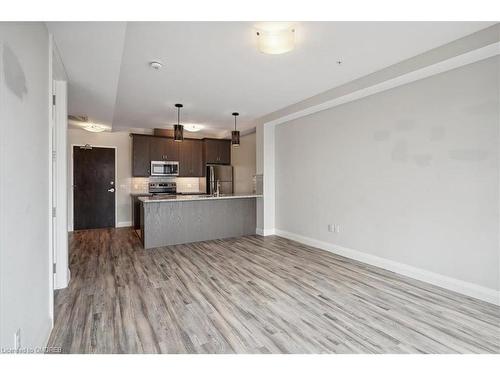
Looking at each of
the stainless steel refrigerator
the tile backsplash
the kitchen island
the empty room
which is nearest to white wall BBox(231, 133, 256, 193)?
the stainless steel refrigerator

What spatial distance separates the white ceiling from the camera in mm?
2293

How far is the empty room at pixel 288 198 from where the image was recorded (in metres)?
1.79

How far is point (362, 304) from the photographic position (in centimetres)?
249

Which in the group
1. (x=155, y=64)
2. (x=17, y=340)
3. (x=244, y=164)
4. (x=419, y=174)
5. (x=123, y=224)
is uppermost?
(x=155, y=64)

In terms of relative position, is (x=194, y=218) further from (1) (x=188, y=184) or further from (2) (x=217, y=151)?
(2) (x=217, y=151)

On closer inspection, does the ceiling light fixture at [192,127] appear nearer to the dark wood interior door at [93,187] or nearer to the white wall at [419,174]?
the dark wood interior door at [93,187]

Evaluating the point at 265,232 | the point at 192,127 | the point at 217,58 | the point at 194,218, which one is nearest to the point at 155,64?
the point at 217,58

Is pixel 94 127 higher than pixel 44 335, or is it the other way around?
→ pixel 94 127

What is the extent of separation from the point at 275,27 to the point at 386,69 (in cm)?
166

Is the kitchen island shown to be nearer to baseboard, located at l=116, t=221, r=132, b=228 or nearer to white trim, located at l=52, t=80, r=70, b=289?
white trim, located at l=52, t=80, r=70, b=289

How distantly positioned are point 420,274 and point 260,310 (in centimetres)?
208

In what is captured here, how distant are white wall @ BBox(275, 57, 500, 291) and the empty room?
17mm

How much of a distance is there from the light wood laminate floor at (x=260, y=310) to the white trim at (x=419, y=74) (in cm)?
239

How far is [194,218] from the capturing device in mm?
5121
